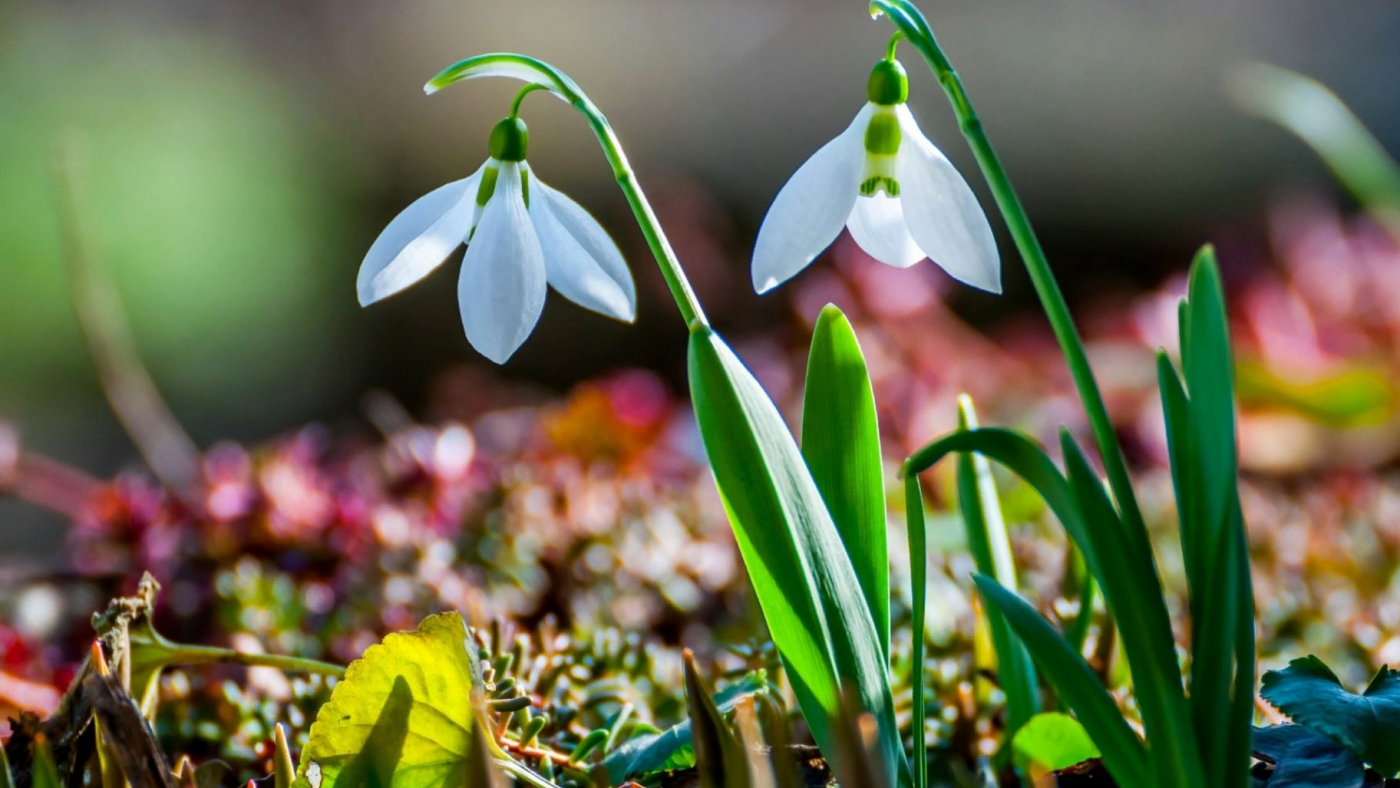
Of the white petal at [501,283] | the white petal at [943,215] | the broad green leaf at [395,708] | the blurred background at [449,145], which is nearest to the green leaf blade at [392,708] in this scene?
the broad green leaf at [395,708]

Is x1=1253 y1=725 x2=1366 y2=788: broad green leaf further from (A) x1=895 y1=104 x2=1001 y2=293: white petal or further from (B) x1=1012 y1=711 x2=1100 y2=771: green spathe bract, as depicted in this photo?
(A) x1=895 y1=104 x2=1001 y2=293: white petal

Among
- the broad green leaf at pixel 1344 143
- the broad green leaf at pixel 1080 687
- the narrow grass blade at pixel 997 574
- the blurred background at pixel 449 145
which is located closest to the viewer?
the broad green leaf at pixel 1080 687

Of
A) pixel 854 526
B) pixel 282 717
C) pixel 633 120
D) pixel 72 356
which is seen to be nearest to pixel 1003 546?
pixel 854 526

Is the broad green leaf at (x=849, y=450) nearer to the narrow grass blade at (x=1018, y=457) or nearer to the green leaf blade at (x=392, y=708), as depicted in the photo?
the narrow grass blade at (x=1018, y=457)

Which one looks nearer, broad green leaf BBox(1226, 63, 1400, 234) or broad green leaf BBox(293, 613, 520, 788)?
broad green leaf BBox(293, 613, 520, 788)

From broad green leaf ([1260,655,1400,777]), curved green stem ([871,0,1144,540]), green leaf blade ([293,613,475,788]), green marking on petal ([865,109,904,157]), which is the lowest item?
broad green leaf ([1260,655,1400,777])

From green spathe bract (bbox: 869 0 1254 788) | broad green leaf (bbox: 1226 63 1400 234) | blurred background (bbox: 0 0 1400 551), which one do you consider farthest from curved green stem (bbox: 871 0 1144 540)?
blurred background (bbox: 0 0 1400 551)

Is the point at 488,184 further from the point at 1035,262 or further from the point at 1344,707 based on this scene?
the point at 1344,707
